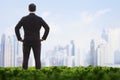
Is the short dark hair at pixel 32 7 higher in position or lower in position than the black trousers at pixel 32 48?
higher

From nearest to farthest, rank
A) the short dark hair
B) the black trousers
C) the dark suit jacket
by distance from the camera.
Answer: the short dark hair → the dark suit jacket → the black trousers

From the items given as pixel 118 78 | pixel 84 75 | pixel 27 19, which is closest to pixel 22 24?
pixel 27 19

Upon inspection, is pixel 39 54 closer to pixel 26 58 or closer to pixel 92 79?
pixel 26 58

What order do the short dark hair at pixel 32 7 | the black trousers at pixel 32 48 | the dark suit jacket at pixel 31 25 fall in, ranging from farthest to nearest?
the black trousers at pixel 32 48
the dark suit jacket at pixel 31 25
the short dark hair at pixel 32 7

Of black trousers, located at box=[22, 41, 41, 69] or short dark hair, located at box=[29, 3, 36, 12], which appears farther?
black trousers, located at box=[22, 41, 41, 69]

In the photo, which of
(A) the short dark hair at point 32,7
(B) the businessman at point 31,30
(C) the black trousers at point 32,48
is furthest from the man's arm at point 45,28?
(A) the short dark hair at point 32,7

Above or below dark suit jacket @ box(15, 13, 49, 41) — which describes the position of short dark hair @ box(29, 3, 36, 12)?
above

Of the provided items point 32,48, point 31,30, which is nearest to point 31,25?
point 31,30

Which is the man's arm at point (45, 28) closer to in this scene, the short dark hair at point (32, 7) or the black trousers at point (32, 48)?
the black trousers at point (32, 48)

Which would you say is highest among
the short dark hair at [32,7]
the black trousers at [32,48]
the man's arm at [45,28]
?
the short dark hair at [32,7]

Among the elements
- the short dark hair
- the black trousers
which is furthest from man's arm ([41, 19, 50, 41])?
the short dark hair

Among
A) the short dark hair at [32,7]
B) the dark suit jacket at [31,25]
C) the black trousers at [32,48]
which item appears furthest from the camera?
the black trousers at [32,48]

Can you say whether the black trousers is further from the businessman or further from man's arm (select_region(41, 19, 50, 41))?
man's arm (select_region(41, 19, 50, 41))

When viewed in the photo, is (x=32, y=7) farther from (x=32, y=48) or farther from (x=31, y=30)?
(x=32, y=48)
